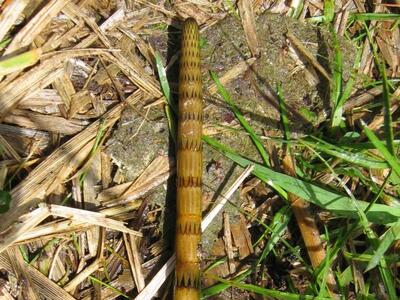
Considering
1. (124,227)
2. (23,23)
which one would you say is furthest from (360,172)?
(23,23)

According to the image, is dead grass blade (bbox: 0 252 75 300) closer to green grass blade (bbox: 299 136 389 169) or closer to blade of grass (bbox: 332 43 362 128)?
green grass blade (bbox: 299 136 389 169)

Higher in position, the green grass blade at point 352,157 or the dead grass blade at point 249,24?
the dead grass blade at point 249,24

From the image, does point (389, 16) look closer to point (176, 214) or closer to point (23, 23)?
point (176, 214)

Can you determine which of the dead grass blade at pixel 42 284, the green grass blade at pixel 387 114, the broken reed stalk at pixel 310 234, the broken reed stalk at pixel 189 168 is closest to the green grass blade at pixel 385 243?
the broken reed stalk at pixel 310 234

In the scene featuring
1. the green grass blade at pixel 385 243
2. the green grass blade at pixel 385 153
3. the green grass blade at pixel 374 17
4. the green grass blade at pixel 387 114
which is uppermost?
the green grass blade at pixel 374 17

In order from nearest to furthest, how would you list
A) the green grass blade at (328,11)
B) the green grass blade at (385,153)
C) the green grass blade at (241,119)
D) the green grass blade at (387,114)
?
the green grass blade at (387,114), the green grass blade at (385,153), the green grass blade at (241,119), the green grass blade at (328,11)

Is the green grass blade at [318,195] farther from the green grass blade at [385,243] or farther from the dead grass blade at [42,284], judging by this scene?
the dead grass blade at [42,284]

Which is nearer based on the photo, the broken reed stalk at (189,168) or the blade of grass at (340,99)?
the broken reed stalk at (189,168)

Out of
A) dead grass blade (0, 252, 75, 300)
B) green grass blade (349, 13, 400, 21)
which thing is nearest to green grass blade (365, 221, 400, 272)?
green grass blade (349, 13, 400, 21)
